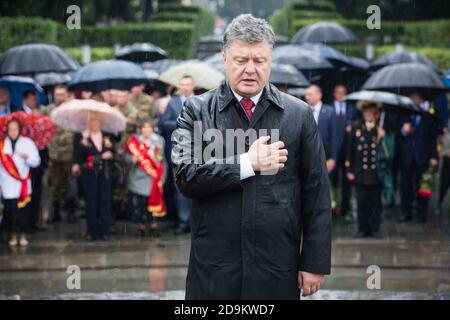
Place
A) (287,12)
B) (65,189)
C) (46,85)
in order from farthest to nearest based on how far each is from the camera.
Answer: (287,12)
(46,85)
(65,189)

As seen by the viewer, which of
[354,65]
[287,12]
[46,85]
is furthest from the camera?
[287,12]

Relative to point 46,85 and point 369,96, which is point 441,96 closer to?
point 369,96

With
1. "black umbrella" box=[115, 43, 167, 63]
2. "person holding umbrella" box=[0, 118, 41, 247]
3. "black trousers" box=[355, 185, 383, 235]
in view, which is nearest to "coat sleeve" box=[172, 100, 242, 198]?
"person holding umbrella" box=[0, 118, 41, 247]

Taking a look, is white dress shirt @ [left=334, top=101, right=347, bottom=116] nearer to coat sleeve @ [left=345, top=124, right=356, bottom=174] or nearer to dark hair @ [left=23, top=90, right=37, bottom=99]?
coat sleeve @ [left=345, top=124, right=356, bottom=174]

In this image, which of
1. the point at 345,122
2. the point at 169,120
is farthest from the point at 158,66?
the point at 169,120

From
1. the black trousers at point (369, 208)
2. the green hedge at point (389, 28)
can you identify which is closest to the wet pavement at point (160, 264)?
the black trousers at point (369, 208)

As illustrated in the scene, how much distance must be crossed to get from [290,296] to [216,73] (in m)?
8.11

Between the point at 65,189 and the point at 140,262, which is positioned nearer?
the point at 140,262

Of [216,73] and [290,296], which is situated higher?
[216,73]

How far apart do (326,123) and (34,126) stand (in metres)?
3.65

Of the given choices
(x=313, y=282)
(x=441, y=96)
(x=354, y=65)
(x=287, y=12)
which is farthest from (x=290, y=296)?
(x=287, y=12)

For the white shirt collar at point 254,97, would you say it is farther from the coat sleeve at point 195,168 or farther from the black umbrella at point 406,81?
the black umbrella at point 406,81

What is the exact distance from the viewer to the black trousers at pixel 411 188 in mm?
12617

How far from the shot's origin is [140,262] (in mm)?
9977
